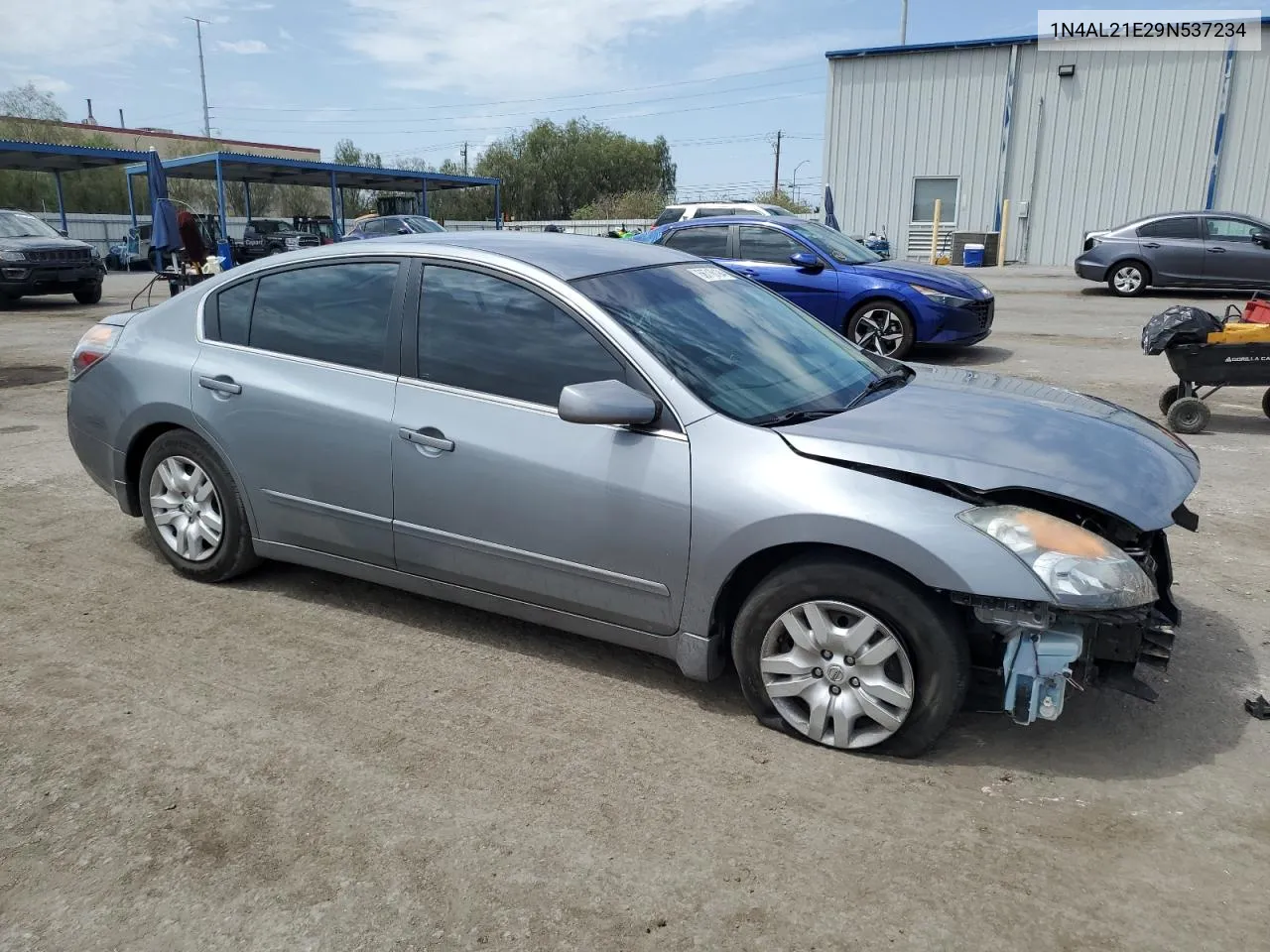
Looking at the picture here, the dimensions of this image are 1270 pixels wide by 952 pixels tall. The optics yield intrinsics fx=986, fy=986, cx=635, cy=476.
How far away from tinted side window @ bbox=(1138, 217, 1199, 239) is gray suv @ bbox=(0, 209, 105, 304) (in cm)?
1936

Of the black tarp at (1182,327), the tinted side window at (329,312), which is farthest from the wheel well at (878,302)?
the tinted side window at (329,312)

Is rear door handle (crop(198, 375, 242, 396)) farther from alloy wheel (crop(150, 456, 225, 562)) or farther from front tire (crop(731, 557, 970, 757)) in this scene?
front tire (crop(731, 557, 970, 757))

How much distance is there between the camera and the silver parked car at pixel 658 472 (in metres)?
2.95

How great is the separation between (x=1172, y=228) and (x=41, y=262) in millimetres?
20227

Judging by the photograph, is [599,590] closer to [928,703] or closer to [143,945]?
[928,703]

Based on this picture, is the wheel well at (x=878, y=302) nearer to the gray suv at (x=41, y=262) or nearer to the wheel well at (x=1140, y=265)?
the wheel well at (x=1140, y=265)

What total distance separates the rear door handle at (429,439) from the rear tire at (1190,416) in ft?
20.3

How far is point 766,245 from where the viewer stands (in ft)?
37.7

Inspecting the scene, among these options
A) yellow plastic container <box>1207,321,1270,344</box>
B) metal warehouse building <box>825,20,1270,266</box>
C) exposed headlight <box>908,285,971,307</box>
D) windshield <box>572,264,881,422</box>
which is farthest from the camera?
metal warehouse building <box>825,20,1270,266</box>

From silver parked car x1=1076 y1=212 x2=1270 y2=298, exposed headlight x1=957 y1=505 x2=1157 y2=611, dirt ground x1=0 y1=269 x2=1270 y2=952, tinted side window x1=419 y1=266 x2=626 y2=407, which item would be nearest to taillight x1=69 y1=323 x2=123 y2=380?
dirt ground x1=0 y1=269 x2=1270 y2=952

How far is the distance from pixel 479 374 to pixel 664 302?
76 cm

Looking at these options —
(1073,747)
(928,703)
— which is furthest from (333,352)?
(1073,747)

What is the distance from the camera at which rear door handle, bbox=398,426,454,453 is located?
3.67m

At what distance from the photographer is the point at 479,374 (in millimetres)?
3713
